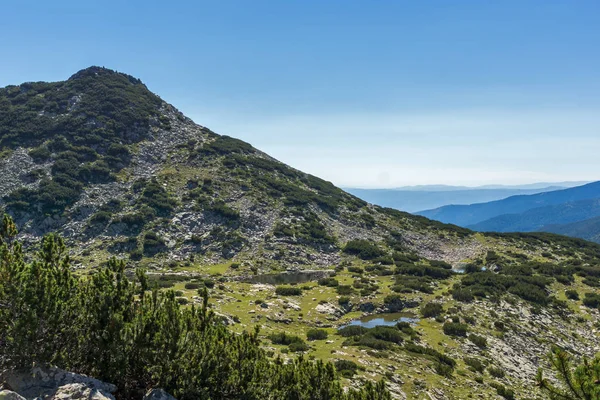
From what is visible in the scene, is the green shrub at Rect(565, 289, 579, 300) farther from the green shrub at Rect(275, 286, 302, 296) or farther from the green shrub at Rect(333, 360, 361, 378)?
the green shrub at Rect(333, 360, 361, 378)

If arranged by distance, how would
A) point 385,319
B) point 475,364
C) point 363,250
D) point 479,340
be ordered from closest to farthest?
point 475,364 → point 479,340 → point 385,319 → point 363,250

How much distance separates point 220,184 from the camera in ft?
260

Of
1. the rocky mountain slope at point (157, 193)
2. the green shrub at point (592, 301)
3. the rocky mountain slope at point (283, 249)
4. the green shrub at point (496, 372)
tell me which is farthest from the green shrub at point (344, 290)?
the green shrub at point (592, 301)

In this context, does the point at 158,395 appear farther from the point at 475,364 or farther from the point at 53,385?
the point at 475,364

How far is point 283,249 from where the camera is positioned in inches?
2473

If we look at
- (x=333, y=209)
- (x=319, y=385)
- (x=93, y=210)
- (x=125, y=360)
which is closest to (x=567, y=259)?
(x=333, y=209)

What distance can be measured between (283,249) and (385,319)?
2894cm

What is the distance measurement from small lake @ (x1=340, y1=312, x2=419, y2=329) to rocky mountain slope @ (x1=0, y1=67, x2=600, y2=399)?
18.4 inches

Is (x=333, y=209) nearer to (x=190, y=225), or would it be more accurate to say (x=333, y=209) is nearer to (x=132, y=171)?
(x=190, y=225)

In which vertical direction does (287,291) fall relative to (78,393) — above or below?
below

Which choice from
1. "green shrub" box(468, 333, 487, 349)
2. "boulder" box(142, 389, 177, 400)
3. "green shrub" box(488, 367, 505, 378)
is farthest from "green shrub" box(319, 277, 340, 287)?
"boulder" box(142, 389, 177, 400)

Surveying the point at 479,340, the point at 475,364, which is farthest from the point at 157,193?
the point at 475,364

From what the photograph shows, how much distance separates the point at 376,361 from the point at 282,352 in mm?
6340

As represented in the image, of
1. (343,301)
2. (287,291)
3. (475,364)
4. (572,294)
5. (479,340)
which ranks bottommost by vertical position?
(475,364)
